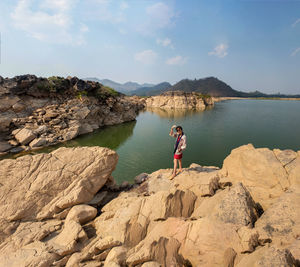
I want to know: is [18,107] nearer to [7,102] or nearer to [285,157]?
[7,102]

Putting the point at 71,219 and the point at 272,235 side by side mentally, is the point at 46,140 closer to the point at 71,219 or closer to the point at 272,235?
the point at 71,219

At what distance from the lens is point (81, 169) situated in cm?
980

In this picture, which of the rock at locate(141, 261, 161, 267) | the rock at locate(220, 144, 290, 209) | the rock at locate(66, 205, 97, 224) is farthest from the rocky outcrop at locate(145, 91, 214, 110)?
the rock at locate(141, 261, 161, 267)

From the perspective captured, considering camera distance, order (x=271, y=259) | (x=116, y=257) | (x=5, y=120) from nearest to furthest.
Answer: (x=271, y=259)
(x=116, y=257)
(x=5, y=120)

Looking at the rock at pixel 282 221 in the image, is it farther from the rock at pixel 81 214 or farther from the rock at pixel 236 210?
the rock at pixel 81 214

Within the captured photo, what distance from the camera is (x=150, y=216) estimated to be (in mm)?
6621

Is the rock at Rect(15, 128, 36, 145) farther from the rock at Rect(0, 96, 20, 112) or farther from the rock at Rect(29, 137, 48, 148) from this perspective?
the rock at Rect(0, 96, 20, 112)

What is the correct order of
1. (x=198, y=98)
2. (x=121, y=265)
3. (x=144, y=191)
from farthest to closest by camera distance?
1. (x=198, y=98)
2. (x=144, y=191)
3. (x=121, y=265)

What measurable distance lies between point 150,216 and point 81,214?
3698 mm

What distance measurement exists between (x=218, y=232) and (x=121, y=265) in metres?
3.37

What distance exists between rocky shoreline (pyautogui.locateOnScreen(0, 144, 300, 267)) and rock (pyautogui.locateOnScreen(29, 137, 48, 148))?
719 inches

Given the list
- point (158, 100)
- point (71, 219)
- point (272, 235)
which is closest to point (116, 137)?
point (71, 219)

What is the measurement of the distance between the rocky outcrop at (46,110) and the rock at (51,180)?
18841mm

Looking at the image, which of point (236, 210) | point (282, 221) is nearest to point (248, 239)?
point (236, 210)
